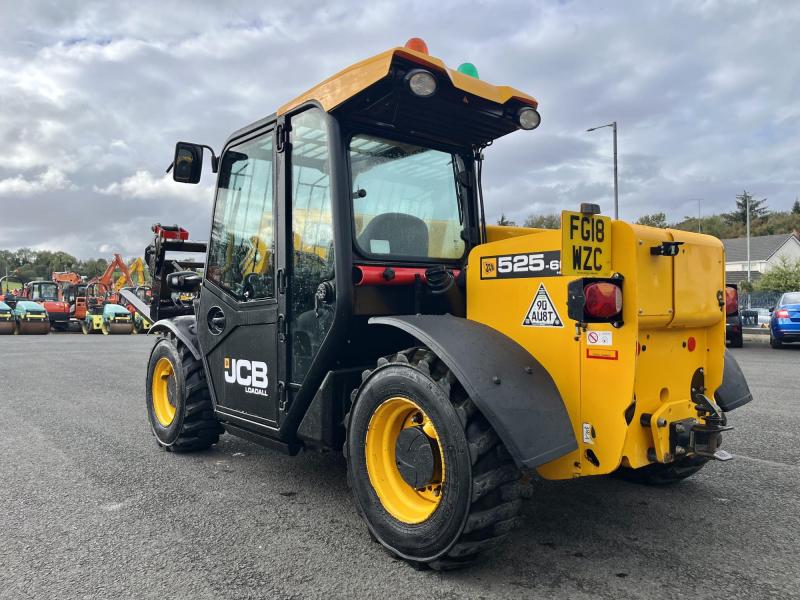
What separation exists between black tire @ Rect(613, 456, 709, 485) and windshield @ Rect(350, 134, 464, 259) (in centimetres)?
187

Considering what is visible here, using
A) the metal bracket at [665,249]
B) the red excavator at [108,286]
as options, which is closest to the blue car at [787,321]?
the metal bracket at [665,249]

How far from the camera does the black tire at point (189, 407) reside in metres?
4.84

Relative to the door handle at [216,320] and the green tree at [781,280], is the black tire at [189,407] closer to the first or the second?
the door handle at [216,320]

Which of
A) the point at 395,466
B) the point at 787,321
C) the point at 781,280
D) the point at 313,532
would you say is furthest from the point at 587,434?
the point at 781,280

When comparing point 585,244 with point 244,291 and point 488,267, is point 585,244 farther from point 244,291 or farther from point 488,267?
point 244,291

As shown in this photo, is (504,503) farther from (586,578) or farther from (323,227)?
(323,227)

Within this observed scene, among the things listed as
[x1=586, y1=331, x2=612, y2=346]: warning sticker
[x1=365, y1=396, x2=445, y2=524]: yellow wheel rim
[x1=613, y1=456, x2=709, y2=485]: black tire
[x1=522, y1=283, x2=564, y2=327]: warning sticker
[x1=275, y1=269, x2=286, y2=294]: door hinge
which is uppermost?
[x1=275, y1=269, x2=286, y2=294]: door hinge

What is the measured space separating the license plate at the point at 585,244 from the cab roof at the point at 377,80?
110cm

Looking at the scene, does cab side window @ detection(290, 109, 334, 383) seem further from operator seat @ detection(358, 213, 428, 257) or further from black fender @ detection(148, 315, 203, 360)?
black fender @ detection(148, 315, 203, 360)

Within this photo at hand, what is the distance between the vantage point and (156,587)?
2787mm

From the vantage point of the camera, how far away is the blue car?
46.8 ft

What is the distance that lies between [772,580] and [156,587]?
2.76m

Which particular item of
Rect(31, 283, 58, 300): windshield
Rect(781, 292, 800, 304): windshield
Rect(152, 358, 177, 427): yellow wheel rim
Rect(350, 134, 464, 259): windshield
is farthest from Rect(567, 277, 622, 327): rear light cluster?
Rect(31, 283, 58, 300): windshield

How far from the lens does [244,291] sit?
14.1 feet
